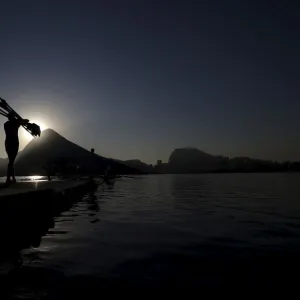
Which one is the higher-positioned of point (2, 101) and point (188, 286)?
point (2, 101)

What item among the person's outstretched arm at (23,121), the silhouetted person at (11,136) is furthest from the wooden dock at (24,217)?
the person's outstretched arm at (23,121)

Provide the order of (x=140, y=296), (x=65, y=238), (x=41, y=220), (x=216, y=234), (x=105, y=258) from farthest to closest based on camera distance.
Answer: (x=41, y=220) → (x=216, y=234) → (x=65, y=238) → (x=105, y=258) → (x=140, y=296)

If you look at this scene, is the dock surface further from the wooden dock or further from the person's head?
the person's head

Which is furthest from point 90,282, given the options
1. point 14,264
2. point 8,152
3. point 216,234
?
point 8,152

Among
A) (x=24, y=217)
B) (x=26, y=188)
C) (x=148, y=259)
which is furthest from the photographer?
(x=26, y=188)

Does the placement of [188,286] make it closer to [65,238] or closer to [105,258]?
[105,258]

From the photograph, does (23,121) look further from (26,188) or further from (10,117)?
(26,188)

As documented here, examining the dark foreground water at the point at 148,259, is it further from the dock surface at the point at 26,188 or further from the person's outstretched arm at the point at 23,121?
the person's outstretched arm at the point at 23,121

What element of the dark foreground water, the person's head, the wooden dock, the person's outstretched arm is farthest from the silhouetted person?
the dark foreground water

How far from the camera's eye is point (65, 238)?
13.9 meters

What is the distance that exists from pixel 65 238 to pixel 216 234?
6.62 m

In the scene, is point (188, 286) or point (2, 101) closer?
point (188, 286)

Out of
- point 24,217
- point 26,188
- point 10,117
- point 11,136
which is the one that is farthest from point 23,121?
point 24,217

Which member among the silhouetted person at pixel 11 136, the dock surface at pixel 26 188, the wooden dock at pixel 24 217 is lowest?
the wooden dock at pixel 24 217
